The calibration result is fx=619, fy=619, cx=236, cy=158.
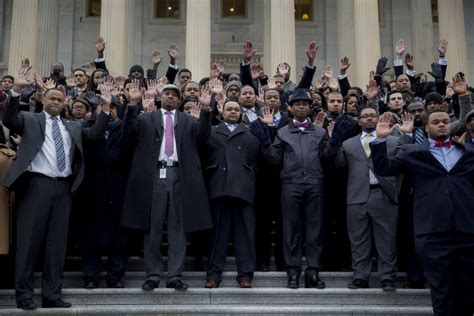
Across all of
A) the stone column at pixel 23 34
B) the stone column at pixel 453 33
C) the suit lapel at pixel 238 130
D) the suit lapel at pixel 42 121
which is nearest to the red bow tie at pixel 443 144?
the suit lapel at pixel 238 130

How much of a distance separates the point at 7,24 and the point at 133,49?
5900 millimetres

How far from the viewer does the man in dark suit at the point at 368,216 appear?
775cm

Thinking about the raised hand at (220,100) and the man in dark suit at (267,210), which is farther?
the raised hand at (220,100)

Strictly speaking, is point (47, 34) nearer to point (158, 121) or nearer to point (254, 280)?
point (158, 121)

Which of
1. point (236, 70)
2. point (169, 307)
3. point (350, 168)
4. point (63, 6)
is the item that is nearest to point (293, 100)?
point (350, 168)

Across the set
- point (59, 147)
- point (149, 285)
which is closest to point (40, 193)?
point (59, 147)

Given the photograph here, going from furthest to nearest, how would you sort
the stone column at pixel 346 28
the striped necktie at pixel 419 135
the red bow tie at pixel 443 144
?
the stone column at pixel 346 28
the striped necktie at pixel 419 135
the red bow tie at pixel 443 144

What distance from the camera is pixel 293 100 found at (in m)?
8.45

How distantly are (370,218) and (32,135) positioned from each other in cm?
434

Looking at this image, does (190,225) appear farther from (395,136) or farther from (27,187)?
(395,136)

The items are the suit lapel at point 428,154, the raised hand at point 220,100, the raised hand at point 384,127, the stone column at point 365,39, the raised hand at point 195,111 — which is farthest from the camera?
the stone column at point 365,39

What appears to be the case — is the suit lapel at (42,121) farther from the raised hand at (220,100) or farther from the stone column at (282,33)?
the stone column at (282,33)

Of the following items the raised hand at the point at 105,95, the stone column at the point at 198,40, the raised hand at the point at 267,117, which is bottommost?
the raised hand at the point at 267,117

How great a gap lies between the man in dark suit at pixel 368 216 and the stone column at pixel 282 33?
599 inches
